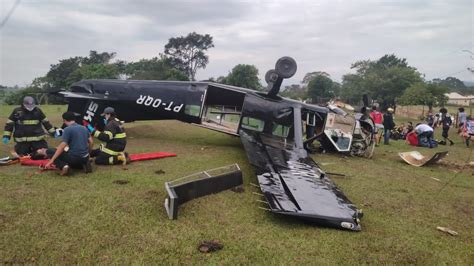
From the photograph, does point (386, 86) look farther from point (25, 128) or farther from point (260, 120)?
point (25, 128)

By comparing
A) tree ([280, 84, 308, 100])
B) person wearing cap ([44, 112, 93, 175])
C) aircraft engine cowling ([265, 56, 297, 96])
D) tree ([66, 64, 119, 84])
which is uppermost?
tree ([66, 64, 119, 84])

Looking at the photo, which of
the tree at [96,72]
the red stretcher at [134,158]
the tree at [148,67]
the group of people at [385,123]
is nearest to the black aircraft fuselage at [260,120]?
the red stretcher at [134,158]

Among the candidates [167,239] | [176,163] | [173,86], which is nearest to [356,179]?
[176,163]

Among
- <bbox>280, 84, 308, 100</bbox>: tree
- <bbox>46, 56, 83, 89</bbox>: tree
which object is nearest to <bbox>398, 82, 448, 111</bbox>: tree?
<bbox>280, 84, 308, 100</bbox>: tree

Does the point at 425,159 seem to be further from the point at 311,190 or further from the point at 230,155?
the point at 311,190

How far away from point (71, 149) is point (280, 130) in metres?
5.12

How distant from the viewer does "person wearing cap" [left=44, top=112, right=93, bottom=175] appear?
6137 mm

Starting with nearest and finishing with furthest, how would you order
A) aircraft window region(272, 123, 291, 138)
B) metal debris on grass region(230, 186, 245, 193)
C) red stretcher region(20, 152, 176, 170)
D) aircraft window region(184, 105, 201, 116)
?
1. metal debris on grass region(230, 186, 245, 193)
2. red stretcher region(20, 152, 176, 170)
3. aircraft window region(272, 123, 291, 138)
4. aircraft window region(184, 105, 201, 116)

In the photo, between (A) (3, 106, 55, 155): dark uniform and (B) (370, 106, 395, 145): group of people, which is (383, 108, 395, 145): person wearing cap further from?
(A) (3, 106, 55, 155): dark uniform

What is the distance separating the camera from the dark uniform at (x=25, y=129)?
23.8ft

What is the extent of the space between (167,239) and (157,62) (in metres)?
63.5

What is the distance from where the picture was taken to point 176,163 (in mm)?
7887

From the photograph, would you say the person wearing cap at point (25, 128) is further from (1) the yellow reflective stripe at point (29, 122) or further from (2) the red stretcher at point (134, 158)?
(2) the red stretcher at point (134, 158)

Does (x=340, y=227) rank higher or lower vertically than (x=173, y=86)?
lower
